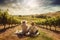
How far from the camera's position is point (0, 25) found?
447 centimetres

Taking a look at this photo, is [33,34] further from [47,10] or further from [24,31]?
[47,10]

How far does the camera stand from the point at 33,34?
372 cm

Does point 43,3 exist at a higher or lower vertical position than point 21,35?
higher

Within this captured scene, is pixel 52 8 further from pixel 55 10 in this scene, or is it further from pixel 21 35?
pixel 21 35

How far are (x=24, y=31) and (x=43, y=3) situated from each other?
25.9 inches

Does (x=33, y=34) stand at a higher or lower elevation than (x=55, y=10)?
lower

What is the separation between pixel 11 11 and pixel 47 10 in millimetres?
678

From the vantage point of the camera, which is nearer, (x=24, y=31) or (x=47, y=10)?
(x=24, y=31)

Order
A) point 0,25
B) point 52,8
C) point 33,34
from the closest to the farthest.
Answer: point 33,34 → point 52,8 → point 0,25

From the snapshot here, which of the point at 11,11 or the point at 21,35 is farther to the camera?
the point at 11,11

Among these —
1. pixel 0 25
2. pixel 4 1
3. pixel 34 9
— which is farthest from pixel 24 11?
pixel 0 25

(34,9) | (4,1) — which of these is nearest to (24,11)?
(34,9)

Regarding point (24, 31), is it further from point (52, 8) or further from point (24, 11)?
A: point (52, 8)

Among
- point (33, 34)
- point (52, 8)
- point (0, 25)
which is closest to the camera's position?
point (33, 34)
